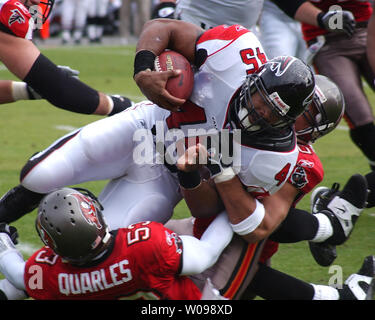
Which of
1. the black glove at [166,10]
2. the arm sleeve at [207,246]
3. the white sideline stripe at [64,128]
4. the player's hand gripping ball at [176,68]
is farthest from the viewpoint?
the white sideline stripe at [64,128]

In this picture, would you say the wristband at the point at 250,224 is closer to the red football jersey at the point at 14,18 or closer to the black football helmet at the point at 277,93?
the black football helmet at the point at 277,93

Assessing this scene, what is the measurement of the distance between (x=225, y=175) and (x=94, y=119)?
487 centimetres

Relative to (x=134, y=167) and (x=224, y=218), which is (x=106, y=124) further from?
(x=224, y=218)

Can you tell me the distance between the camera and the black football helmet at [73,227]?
2652 mm

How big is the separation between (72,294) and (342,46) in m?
2.74

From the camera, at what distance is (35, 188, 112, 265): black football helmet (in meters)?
2.65

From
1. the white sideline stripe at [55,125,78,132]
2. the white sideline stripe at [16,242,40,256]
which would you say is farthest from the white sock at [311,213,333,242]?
the white sideline stripe at [55,125,78,132]

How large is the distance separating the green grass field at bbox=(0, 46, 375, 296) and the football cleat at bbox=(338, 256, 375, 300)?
0.79 ft

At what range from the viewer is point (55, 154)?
3.32 metres

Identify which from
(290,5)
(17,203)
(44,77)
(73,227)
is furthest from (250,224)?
(290,5)

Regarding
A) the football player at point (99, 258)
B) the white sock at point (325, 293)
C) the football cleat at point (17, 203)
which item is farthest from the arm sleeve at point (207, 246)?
the football cleat at point (17, 203)

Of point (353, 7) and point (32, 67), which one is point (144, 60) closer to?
point (32, 67)

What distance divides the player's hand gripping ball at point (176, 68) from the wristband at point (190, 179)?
37cm
